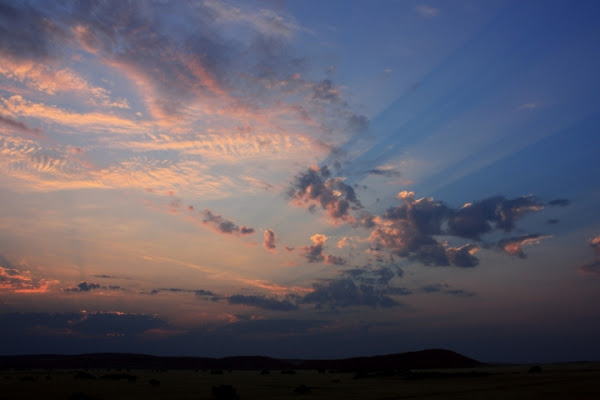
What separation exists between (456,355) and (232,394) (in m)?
130

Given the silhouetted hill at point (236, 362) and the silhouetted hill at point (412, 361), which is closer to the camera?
the silhouetted hill at point (412, 361)

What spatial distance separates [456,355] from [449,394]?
126 m

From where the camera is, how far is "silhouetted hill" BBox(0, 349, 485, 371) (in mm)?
137125

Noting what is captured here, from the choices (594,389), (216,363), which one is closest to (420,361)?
(216,363)

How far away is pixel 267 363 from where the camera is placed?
175750mm

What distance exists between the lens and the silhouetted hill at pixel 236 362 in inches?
5399

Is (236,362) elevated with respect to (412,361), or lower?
lower

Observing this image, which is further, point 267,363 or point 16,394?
point 267,363

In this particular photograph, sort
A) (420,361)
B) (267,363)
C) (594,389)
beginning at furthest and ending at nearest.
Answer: (267,363) < (420,361) < (594,389)

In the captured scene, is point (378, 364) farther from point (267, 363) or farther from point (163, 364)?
point (163, 364)

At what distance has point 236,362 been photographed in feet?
584

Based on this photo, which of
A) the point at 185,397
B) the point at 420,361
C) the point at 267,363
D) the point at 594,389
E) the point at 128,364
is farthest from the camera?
the point at 267,363

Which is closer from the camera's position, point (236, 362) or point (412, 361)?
point (412, 361)

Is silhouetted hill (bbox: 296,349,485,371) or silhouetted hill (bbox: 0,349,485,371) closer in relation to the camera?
silhouetted hill (bbox: 296,349,485,371)
